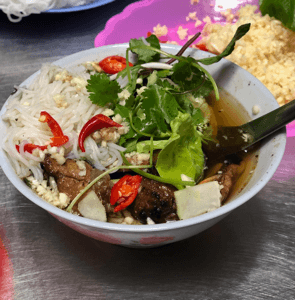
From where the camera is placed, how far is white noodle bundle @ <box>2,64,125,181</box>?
120cm

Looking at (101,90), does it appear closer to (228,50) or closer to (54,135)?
(54,135)

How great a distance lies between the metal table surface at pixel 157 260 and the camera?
1.29 meters

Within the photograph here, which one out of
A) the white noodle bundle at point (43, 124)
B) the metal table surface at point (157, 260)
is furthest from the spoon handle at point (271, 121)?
the white noodle bundle at point (43, 124)

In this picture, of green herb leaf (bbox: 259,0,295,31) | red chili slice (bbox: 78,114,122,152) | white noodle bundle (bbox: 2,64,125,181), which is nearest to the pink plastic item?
green herb leaf (bbox: 259,0,295,31)

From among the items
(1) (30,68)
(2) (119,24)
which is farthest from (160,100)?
(1) (30,68)

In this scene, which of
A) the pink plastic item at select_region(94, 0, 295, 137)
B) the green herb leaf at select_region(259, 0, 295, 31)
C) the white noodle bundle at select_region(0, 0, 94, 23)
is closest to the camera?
the green herb leaf at select_region(259, 0, 295, 31)

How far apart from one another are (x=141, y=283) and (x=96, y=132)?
27.5 inches

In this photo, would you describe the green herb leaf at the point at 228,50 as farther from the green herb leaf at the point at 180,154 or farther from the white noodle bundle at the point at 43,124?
the white noodle bundle at the point at 43,124

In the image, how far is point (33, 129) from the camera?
50.3 inches

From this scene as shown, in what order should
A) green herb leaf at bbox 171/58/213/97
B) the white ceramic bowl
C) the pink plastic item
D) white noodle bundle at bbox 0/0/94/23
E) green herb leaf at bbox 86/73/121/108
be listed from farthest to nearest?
white noodle bundle at bbox 0/0/94/23
the pink plastic item
green herb leaf at bbox 171/58/213/97
green herb leaf at bbox 86/73/121/108
the white ceramic bowl

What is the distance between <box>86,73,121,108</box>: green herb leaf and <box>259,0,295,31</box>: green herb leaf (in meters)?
1.31

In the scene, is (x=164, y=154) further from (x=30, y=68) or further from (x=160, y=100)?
(x=30, y=68)

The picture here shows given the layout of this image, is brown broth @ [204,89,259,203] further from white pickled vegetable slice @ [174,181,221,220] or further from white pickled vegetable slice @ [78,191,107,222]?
white pickled vegetable slice @ [78,191,107,222]

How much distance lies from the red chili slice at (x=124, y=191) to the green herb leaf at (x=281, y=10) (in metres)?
1.51
